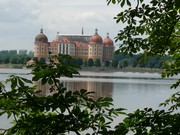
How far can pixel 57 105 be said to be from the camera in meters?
1.63

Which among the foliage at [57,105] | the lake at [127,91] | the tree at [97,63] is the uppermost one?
the foliage at [57,105]

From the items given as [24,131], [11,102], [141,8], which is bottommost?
[24,131]

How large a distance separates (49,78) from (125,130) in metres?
0.45

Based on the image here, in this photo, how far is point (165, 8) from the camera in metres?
2.04

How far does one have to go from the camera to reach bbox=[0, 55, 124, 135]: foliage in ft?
5.24

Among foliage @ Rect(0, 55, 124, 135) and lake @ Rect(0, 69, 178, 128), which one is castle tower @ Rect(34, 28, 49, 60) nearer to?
lake @ Rect(0, 69, 178, 128)

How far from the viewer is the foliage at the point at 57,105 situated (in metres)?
1.60

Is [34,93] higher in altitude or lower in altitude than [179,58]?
lower

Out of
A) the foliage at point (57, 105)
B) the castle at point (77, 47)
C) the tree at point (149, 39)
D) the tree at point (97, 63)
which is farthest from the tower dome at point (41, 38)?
the foliage at point (57, 105)

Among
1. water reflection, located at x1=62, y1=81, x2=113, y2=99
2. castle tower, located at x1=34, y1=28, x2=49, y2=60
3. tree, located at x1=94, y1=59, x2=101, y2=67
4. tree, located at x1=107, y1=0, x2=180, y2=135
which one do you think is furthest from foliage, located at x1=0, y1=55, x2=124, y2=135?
castle tower, located at x1=34, y1=28, x2=49, y2=60

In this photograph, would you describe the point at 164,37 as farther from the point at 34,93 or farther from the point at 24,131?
the point at 24,131

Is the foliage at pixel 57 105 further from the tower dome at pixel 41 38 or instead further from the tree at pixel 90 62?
the tower dome at pixel 41 38

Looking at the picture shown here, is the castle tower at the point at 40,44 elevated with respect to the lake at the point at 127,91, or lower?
elevated

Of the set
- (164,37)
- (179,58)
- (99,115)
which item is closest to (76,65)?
(99,115)
